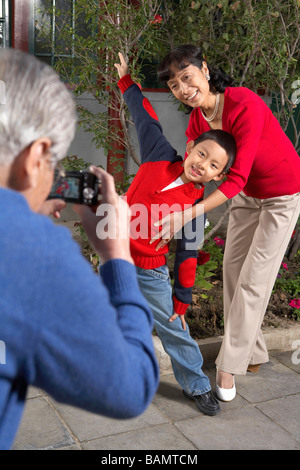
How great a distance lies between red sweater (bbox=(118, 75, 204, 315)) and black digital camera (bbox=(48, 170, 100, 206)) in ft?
4.49

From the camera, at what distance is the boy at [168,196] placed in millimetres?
2754

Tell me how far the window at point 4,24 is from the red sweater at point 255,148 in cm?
366

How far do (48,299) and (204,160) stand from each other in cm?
193

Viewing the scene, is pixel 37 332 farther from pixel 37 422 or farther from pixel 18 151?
pixel 37 422

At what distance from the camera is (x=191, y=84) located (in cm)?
290

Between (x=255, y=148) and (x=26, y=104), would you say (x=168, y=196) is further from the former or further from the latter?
(x=26, y=104)

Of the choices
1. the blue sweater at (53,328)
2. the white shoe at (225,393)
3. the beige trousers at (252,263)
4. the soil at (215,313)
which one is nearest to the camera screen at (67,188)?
the blue sweater at (53,328)

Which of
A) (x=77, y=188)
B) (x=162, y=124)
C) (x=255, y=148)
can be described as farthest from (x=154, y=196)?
(x=162, y=124)

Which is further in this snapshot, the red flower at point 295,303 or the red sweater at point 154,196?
the red flower at point 295,303

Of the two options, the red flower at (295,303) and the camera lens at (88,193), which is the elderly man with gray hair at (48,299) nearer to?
the camera lens at (88,193)

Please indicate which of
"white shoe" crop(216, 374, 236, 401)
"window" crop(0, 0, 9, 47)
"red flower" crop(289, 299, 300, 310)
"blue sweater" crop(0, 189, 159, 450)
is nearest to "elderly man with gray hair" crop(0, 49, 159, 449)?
"blue sweater" crop(0, 189, 159, 450)

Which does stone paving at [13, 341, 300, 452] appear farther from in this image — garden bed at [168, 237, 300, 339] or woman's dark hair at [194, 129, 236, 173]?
woman's dark hair at [194, 129, 236, 173]
